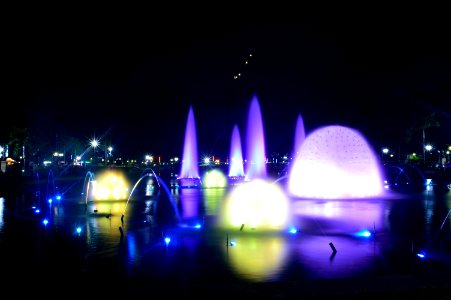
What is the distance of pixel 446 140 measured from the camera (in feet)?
265

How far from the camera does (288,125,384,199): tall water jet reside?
127ft

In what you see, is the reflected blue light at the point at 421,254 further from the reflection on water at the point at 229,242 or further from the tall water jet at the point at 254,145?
the tall water jet at the point at 254,145

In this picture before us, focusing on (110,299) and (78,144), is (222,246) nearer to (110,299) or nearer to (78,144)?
Answer: (110,299)

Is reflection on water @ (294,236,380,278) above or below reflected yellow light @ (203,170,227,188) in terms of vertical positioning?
below

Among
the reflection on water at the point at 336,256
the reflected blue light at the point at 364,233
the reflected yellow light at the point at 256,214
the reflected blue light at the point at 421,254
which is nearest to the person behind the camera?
the reflection on water at the point at 336,256

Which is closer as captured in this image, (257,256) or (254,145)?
(257,256)

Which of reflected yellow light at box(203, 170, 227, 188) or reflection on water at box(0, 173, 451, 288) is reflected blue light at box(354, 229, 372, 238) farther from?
reflected yellow light at box(203, 170, 227, 188)

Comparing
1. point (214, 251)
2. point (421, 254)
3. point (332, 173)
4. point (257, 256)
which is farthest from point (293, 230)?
point (332, 173)

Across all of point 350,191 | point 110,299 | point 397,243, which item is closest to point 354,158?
point 350,191

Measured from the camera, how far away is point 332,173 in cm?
4366

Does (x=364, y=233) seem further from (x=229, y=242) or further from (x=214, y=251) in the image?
(x=214, y=251)

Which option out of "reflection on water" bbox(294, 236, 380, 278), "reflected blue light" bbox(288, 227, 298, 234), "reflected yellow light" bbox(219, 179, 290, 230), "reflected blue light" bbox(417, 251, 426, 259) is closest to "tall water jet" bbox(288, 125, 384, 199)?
"reflected yellow light" bbox(219, 179, 290, 230)

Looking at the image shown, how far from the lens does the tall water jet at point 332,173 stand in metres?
38.6

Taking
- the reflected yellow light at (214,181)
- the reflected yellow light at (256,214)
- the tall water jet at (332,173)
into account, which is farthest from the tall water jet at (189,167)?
the reflected yellow light at (256,214)
